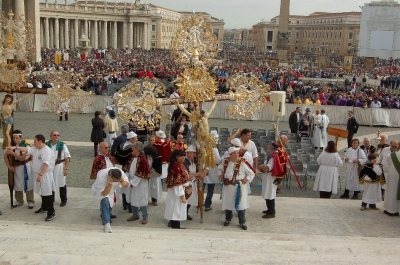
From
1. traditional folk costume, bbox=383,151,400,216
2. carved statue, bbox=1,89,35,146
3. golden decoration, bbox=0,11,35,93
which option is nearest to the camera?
traditional folk costume, bbox=383,151,400,216

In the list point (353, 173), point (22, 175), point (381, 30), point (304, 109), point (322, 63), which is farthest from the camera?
point (381, 30)

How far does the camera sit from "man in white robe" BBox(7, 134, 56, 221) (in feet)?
26.1

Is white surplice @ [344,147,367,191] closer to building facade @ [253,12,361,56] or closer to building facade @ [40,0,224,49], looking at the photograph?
building facade @ [40,0,224,49]

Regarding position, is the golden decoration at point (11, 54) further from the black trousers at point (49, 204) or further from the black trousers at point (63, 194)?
the black trousers at point (49, 204)

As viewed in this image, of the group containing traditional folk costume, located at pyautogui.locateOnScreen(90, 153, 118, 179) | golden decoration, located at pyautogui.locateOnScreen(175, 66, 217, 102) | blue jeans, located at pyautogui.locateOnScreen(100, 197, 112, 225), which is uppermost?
golden decoration, located at pyautogui.locateOnScreen(175, 66, 217, 102)

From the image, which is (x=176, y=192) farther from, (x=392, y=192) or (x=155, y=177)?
(x=392, y=192)

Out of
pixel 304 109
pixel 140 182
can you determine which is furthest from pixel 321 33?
pixel 140 182

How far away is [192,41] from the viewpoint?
7363mm

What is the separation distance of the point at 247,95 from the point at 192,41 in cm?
130

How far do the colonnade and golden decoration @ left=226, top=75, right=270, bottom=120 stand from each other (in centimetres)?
6565

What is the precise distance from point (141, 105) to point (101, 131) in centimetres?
647

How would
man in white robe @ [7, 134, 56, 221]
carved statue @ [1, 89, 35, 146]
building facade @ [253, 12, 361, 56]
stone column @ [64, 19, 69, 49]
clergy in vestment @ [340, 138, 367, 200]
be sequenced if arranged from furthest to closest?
building facade @ [253, 12, 361, 56]
stone column @ [64, 19, 69, 49]
carved statue @ [1, 89, 35, 146]
clergy in vestment @ [340, 138, 367, 200]
man in white robe @ [7, 134, 56, 221]

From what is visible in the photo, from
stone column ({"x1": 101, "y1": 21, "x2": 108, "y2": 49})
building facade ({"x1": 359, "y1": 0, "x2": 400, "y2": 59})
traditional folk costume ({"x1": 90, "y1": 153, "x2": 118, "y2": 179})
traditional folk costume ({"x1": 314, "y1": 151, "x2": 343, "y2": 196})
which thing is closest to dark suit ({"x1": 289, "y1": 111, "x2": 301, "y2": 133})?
traditional folk costume ({"x1": 314, "y1": 151, "x2": 343, "y2": 196})

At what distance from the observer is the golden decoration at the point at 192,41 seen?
7.28 m
